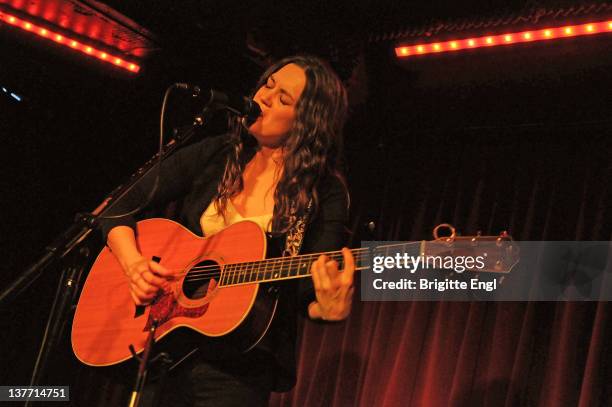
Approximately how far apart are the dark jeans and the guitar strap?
40cm

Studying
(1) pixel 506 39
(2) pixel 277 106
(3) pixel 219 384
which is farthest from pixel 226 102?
(1) pixel 506 39

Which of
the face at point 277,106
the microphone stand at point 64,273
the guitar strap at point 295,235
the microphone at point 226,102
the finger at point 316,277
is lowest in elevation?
the microphone stand at point 64,273

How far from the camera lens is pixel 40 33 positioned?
4352 mm

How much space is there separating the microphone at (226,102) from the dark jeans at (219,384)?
861 mm

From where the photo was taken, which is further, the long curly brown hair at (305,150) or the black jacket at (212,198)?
the long curly brown hair at (305,150)

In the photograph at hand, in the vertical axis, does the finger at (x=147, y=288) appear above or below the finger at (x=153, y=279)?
below

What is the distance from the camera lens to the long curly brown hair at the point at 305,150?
2.43m

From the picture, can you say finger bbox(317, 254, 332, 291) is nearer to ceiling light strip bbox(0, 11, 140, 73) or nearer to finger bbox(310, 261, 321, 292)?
finger bbox(310, 261, 321, 292)

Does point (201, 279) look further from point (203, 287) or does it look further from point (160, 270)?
point (160, 270)

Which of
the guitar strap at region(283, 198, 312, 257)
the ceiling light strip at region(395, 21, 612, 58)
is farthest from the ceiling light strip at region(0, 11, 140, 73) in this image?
the guitar strap at region(283, 198, 312, 257)

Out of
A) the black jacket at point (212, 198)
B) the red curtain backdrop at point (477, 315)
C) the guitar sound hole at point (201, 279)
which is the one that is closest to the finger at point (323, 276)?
the black jacket at point (212, 198)

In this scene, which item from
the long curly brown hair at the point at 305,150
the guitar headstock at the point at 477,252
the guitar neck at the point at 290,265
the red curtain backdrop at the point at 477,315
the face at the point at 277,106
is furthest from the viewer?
the red curtain backdrop at the point at 477,315

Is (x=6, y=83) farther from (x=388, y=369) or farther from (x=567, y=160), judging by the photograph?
(x=567, y=160)

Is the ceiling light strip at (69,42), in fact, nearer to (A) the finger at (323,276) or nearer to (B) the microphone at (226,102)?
(B) the microphone at (226,102)
